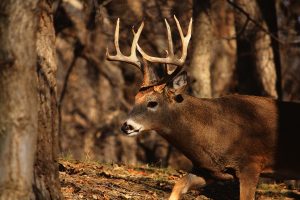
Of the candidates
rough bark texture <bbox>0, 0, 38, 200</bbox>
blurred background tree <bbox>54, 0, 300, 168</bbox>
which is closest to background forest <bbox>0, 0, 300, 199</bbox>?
blurred background tree <bbox>54, 0, 300, 168</bbox>

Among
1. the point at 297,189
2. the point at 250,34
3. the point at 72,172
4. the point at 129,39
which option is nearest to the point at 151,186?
the point at 72,172

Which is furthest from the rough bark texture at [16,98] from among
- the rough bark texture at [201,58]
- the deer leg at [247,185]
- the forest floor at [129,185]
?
the rough bark texture at [201,58]

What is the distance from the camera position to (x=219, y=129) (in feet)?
30.0

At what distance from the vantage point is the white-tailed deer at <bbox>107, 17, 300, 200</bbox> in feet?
29.4

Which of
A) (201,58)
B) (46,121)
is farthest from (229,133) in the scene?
(201,58)

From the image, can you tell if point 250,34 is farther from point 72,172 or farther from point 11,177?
point 11,177

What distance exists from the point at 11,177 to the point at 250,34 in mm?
10459

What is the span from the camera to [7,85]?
222 inches

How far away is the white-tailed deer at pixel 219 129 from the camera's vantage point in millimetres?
8953

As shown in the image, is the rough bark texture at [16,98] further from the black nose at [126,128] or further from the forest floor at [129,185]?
the black nose at [126,128]

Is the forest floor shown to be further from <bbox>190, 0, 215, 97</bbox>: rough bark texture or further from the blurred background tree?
the blurred background tree

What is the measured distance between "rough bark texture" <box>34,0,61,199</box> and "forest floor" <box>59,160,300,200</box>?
4.02 ft

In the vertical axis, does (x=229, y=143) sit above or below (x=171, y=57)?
below

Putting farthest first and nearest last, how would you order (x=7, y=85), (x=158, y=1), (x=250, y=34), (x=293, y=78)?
(x=293, y=78) → (x=158, y=1) → (x=250, y=34) → (x=7, y=85)
